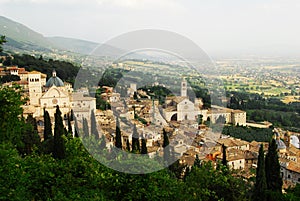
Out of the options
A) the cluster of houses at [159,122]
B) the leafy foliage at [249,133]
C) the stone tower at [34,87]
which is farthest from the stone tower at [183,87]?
the stone tower at [34,87]

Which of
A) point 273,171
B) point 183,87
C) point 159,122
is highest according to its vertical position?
point 183,87

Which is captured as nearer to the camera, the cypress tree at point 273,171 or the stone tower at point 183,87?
the cypress tree at point 273,171

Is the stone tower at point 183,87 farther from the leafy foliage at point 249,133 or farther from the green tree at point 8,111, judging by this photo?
the green tree at point 8,111

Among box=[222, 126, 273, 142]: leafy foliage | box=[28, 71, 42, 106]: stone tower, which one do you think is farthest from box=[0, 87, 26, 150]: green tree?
box=[222, 126, 273, 142]: leafy foliage

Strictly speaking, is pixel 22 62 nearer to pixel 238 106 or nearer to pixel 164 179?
pixel 238 106

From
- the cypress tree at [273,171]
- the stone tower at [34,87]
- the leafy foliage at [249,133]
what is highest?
the stone tower at [34,87]

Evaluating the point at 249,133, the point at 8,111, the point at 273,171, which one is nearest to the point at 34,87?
the point at 273,171

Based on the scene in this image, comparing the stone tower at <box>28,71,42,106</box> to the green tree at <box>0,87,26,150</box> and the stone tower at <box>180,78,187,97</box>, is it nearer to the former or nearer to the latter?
the stone tower at <box>180,78,187,97</box>

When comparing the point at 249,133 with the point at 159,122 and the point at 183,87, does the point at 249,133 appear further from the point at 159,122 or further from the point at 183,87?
the point at 159,122

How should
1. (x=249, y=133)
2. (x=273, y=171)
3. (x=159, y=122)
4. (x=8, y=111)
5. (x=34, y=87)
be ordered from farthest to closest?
(x=249, y=133), (x=34, y=87), (x=159, y=122), (x=273, y=171), (x=8, y=111)
